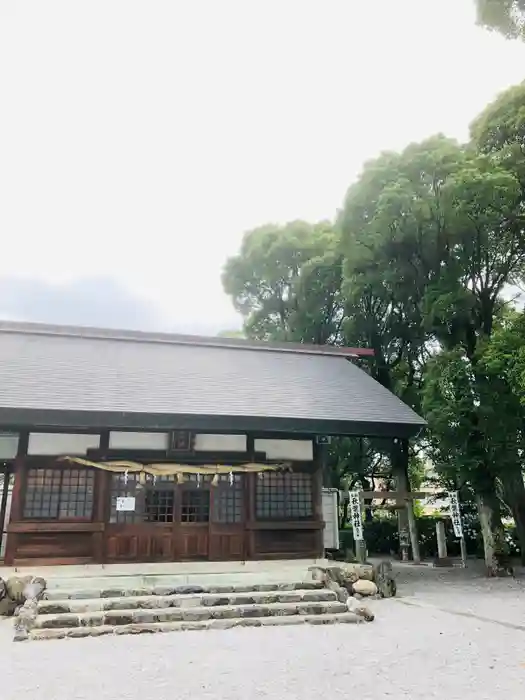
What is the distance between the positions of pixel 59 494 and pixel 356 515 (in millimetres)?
6398

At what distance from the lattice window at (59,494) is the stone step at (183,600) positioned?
266 centimetres

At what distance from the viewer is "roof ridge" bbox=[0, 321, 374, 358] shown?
14430 millimetres

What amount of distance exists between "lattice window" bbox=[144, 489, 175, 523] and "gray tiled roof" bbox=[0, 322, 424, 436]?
1.68m

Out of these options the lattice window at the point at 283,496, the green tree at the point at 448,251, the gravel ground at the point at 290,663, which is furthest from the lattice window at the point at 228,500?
the green tree at the point at 448,251

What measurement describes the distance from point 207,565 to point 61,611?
3623 mm

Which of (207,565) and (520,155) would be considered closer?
(207,565)

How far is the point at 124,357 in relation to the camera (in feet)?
45.7

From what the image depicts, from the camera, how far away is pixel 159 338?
15.4 m

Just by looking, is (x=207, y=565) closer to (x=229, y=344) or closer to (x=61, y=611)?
(x=61, y=611)

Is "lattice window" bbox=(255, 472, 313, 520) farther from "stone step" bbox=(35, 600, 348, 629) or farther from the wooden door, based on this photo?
"stone step" bbox=(35, 600, 348, 629)

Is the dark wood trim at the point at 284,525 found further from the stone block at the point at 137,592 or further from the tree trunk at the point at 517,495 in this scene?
the tree trunk at the point at 517,495

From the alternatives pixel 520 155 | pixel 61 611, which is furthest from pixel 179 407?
pixel 520 155

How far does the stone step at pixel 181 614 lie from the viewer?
7.69m

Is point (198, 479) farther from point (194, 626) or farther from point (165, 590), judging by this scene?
point (194, 626)
